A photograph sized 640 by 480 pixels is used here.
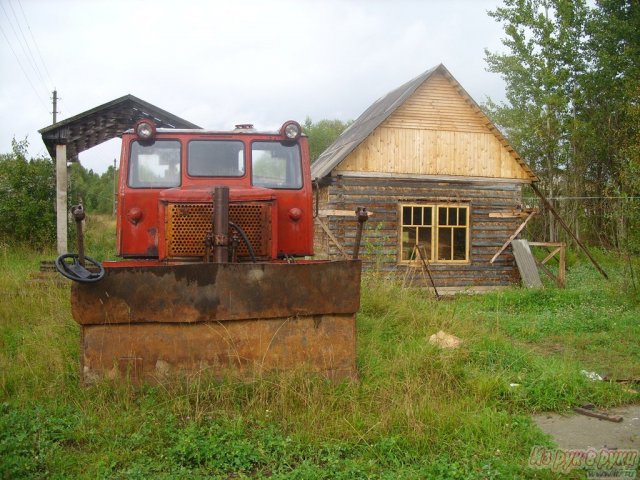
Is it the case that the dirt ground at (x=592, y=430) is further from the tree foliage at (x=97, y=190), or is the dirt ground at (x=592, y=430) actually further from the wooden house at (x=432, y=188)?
the tree foliage at (x=97, y=190)

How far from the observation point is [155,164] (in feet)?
20.1

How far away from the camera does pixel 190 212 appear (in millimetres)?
5125

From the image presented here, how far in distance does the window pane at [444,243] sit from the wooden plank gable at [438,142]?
152 centimetres

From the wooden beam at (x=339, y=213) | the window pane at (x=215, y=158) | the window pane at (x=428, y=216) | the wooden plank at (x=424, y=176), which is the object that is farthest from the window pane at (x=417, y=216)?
the window pane at (x=215, y=158)

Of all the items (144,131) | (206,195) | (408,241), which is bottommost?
(408,241)

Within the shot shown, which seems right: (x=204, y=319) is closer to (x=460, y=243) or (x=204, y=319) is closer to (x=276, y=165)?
(x=276, y=165)

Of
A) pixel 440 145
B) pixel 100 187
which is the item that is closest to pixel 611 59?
pixel 440 145

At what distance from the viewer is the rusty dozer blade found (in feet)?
14.7

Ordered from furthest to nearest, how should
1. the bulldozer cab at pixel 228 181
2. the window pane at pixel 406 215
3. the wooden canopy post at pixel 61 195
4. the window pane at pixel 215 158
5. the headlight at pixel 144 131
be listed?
the window pane at pixel 406 215 → the wooden canopy post at pixel 61 195 → the window pane at pixel 215 158 → the headlight at pixel 144 131 → the bulldozer cab at pixel 228 181

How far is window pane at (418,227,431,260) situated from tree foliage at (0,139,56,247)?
10614 millimetres

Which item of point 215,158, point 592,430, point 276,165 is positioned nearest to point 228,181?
point 215,158

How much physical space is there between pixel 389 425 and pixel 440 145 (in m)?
11.3

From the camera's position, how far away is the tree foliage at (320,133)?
5375 centimetres

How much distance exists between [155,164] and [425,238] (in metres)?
9.53
